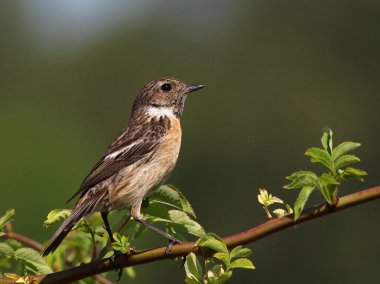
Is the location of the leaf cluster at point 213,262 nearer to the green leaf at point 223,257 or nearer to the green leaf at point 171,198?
the green leaf at point 223,257

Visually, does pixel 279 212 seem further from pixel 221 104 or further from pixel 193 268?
pixel 221 104

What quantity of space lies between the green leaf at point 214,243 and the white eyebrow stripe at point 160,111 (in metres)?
3.39

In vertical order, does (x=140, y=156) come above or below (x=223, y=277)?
above

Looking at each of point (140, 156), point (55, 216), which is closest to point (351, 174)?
point (55, 216)

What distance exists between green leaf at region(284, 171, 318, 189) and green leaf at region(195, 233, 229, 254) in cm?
40

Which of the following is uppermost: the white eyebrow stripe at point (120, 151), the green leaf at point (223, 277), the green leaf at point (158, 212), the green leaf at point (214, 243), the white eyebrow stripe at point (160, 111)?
the white eyebrow stripe at point (160, 111)

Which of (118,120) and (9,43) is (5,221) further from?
(9,43)

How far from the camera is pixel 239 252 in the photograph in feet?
14.3

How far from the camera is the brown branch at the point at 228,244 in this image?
420cm

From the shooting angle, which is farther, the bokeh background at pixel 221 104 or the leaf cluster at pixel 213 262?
the bokeh background at pixel 221 104

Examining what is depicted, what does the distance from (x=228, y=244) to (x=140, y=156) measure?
2619 mm

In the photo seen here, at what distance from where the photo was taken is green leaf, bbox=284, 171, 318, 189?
14.1 feet

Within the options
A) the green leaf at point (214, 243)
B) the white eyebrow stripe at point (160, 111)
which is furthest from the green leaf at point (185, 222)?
the white eyebrow stripe at point (160, 111)

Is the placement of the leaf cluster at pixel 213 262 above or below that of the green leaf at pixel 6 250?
below
